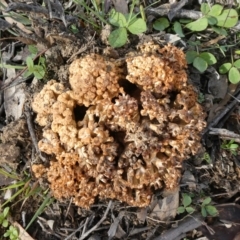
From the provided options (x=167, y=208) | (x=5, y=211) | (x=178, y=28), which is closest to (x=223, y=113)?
(x=178, y=28)

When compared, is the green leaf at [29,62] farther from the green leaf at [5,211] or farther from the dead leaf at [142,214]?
the dead leaf at [142,214]

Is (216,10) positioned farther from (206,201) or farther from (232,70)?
(206,201)

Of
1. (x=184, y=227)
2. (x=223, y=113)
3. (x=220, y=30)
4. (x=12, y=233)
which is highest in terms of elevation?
(x=220, y=30)

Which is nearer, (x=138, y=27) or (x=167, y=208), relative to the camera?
(x=138, y=27)

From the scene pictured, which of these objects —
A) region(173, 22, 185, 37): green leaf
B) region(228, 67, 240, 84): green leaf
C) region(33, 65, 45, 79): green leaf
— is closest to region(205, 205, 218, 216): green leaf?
region(228, 67, 240, 84): green leaf

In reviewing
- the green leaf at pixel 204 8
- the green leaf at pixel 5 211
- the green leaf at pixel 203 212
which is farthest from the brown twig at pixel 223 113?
the green leaf at pixel 5 211

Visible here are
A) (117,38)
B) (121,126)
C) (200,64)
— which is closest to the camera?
(121,126)

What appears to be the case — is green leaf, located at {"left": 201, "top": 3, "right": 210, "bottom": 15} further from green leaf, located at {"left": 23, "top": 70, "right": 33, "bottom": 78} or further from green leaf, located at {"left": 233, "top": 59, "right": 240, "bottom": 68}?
green leaf, located at {"left": 23, "top": 70, "right": 33, "bottom": 78}
